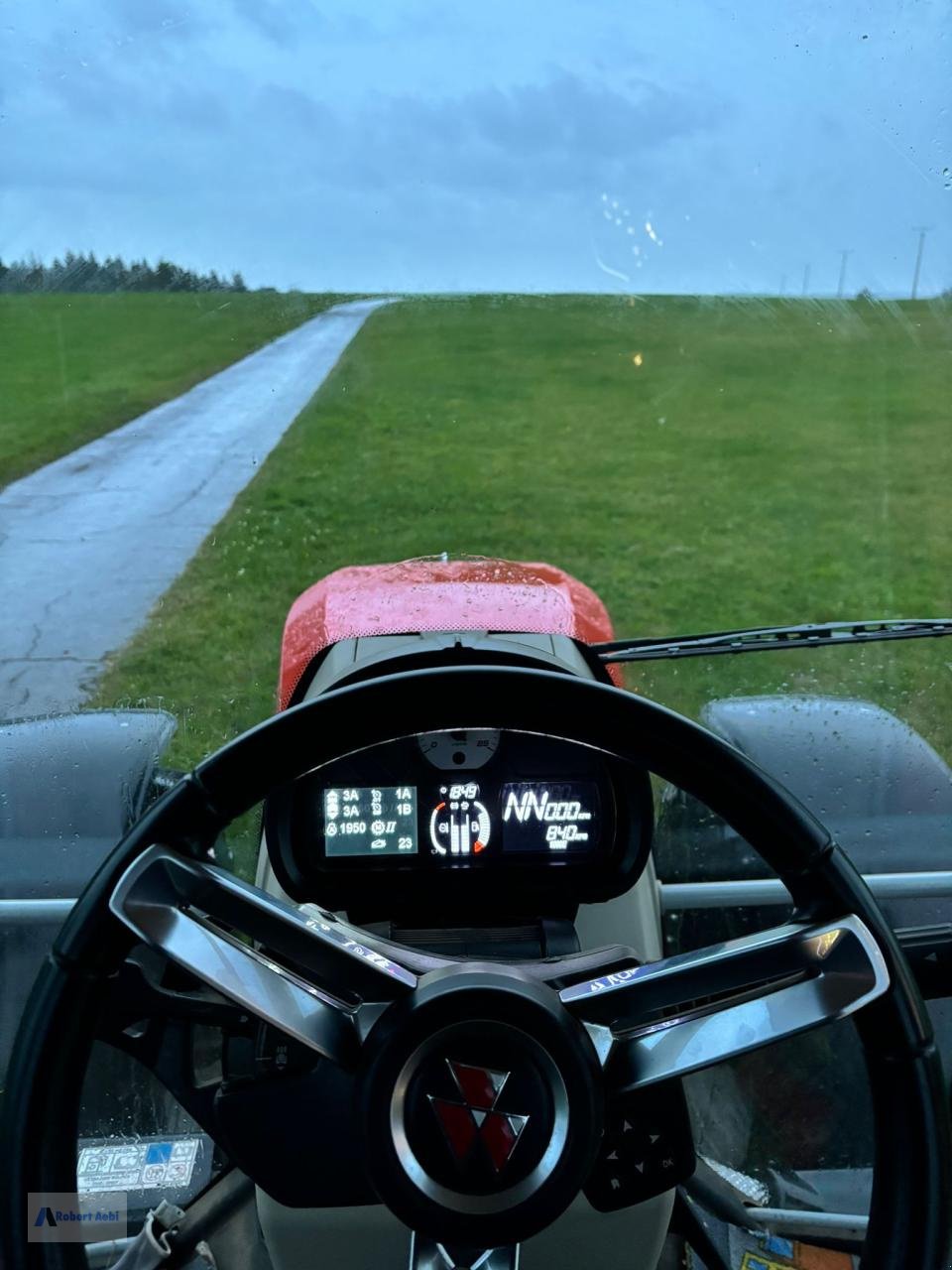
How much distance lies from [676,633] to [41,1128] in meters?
1.02

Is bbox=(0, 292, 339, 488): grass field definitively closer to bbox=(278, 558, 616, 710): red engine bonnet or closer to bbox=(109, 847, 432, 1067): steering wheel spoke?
bbox=(278, 558, 616, 710): red engine bonnet

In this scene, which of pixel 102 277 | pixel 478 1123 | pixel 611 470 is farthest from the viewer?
pixel 611 470

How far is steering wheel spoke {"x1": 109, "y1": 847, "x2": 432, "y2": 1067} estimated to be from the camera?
106cm

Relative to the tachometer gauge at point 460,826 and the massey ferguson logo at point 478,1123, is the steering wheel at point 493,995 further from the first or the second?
the tachometer gauge at point 460,826

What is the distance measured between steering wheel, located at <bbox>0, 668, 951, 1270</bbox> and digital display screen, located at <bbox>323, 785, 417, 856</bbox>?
552 millimetres

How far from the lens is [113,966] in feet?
3.62

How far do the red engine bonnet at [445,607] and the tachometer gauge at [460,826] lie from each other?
0.82ft

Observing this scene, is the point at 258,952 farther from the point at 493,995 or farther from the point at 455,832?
the point at 455,832

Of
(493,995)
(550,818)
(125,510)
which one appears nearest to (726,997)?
(493,995)

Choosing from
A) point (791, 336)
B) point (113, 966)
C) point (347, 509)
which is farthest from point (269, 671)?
point (791, 336)

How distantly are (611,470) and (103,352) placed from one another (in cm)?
67

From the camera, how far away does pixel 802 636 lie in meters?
1.71

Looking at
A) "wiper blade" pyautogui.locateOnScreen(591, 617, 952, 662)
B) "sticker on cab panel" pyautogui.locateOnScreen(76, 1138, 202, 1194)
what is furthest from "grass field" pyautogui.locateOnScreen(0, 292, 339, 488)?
"sticker on cab panel" pyautogui.locateOnScreen(76, 1138, 202, 1194)

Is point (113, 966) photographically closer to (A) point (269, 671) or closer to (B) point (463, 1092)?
(B) point (463, 1092)
